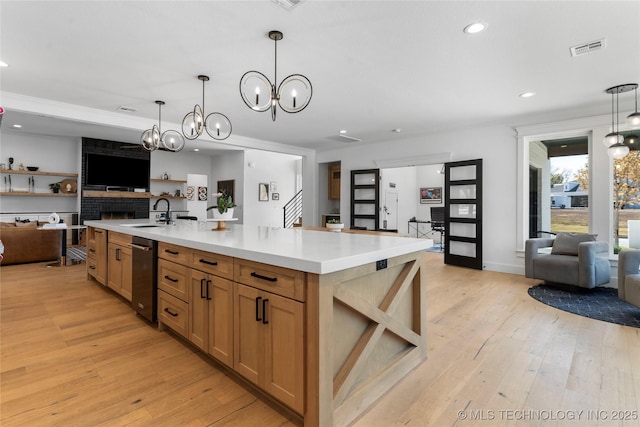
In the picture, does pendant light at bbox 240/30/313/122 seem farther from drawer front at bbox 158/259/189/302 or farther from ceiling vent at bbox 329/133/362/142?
ceiling vent at bbox 329/133/362/142

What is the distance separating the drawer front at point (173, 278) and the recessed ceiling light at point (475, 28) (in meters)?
2.93

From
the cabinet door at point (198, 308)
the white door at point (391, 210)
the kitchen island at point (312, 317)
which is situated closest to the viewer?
the kitchen island at point (312, 317)

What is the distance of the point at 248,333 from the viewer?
1.82 metres

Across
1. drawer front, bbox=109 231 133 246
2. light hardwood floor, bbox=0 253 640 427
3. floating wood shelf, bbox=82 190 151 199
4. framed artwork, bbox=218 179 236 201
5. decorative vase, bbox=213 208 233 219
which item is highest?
framed artwork, bbox=218 179 236 201

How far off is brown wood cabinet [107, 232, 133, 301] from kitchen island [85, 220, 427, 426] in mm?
1290

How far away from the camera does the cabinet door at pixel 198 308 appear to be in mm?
2168

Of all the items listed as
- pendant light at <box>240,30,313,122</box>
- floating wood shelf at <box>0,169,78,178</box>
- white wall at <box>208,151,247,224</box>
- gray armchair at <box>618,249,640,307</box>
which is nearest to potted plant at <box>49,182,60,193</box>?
floating wood shelf at <box>0,169,78,178</box>

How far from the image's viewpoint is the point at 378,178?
7.30 metres

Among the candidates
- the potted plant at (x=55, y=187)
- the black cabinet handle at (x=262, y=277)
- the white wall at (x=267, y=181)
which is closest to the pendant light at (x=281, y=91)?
the black cabinet handle at (x=262, y=277)

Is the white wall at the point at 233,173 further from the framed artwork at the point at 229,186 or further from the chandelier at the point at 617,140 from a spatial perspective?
the chandelier at the point at 617,140

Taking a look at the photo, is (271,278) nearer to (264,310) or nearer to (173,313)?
(264,310)

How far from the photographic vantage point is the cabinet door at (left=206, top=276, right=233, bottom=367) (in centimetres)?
195

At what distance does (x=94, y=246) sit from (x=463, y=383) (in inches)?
183

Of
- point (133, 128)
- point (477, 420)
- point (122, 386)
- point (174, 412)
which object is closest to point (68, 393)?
point (122, 386)
